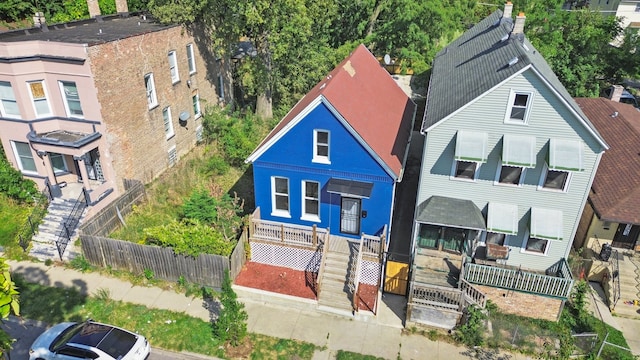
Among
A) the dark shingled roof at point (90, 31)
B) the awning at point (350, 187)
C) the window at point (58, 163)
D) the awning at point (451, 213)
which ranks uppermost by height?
the dark shingled roof at point (90, 31)

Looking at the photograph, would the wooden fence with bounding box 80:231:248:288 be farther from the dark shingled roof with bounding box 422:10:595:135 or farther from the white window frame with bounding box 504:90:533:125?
the white window frame with bounding box 504:90:533:125

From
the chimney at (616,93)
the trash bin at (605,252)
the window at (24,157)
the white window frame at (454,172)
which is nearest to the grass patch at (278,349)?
the white window frame at (454,172)

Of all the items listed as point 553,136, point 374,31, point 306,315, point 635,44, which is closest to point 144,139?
point 306,315

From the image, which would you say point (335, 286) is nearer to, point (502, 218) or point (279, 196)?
point (279, 196)

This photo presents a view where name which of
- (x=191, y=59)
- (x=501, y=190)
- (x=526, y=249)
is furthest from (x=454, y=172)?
(x=191, y=59)

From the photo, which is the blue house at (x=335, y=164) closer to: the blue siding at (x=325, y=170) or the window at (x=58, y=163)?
the blue siding at (x=325, y=170)

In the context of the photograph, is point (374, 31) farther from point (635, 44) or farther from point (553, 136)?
point (553, 136)

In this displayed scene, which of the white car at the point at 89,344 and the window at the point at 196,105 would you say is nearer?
the white car at the point at 89,344
